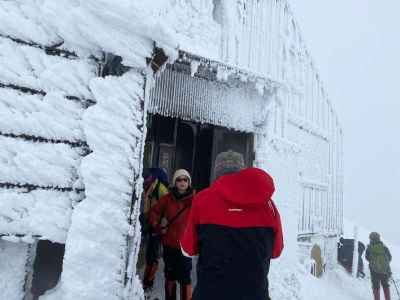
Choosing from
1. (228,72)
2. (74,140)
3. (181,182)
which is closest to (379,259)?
(228,72)

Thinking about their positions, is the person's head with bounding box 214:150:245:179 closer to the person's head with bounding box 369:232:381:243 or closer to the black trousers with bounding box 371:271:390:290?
the person's head with bounding box 369:232:381:243

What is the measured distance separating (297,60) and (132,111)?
19.7 feet

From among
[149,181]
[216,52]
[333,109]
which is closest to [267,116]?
[216,52]

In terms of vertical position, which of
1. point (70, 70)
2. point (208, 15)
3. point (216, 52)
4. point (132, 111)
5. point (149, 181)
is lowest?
point (149, 181)

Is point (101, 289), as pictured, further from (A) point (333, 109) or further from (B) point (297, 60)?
(A) point (333, 109)

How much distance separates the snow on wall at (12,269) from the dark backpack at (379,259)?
8903mm

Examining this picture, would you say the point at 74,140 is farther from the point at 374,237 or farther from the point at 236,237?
the point at 374,237

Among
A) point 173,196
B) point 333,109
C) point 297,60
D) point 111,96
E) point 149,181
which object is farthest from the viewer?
point 333,109

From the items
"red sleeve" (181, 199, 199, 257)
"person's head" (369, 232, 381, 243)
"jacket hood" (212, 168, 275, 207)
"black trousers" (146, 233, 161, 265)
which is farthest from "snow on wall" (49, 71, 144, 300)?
"person's head" (369, 232, 381, 243)

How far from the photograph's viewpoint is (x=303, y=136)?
809 cm

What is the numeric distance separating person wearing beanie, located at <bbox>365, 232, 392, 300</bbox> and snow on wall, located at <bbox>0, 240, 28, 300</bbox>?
884 cm

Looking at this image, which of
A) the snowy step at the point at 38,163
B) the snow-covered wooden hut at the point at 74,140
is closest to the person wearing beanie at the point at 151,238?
the snow-covered wooden hut at the point at 74,140

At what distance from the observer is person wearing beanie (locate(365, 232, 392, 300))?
8.55 m

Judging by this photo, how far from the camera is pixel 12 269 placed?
2.56 m
